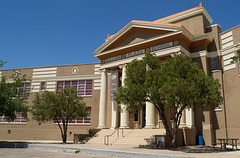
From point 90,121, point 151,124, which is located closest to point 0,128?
point 90,121

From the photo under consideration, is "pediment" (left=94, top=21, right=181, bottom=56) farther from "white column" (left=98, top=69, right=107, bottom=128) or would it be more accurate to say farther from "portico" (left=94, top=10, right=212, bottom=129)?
"white column" (left=98, top=69, right=107, bottom=128)

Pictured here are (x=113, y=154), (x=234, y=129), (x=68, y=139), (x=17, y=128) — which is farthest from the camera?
(x=17, y=128)

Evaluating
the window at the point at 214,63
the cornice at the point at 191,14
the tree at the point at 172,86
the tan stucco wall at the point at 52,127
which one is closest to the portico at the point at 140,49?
the window at the point at 214,63

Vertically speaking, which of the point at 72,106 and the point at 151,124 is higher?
the point at 72,106

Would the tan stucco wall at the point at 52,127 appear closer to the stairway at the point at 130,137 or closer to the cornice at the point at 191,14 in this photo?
the stairway at the point at 130,137

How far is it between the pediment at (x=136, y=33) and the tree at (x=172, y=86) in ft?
25.3

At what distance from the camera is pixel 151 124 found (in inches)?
880

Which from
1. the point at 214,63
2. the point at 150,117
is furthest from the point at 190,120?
the point at 214,63

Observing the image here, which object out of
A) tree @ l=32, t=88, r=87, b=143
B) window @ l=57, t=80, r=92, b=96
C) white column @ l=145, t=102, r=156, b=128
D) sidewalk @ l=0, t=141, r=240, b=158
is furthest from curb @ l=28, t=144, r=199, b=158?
window @ l=57, t=80, r=92, b=96

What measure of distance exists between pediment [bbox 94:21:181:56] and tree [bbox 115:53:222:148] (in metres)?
7.71

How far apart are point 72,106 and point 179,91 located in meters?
12.7

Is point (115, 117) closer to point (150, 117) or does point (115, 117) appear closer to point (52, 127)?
point (150, 117)

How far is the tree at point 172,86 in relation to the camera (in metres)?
14.3

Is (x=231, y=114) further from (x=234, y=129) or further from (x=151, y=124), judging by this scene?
(x=151, y=124)
